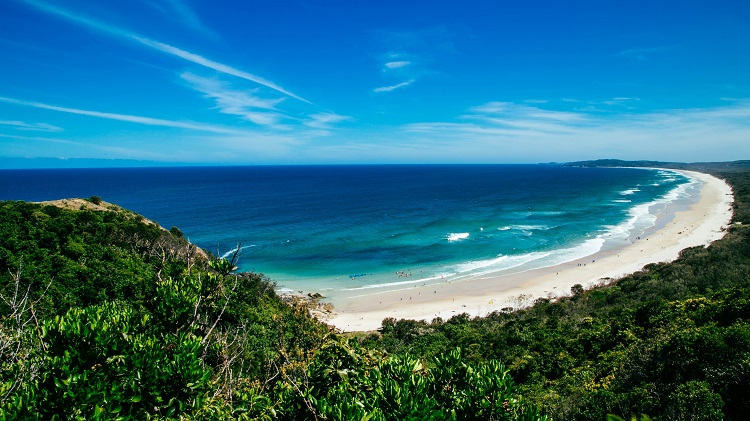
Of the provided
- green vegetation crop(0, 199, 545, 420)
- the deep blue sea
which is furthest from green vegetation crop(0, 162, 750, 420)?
the deep blue sea

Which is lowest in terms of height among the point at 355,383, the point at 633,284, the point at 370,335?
the point at 370,335

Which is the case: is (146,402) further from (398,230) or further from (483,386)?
(398,230)

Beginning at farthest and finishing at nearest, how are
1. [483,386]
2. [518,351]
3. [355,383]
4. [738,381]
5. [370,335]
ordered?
[370,335], [518,351], [738,381], [355,383], [483,386]

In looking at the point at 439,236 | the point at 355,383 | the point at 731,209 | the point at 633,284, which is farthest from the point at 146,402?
the point at 731,209

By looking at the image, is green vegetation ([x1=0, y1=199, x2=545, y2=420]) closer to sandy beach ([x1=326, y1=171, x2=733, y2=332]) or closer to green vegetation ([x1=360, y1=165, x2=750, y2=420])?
green vegetation ([x1=360, y1=165, x2=750, y2=420])

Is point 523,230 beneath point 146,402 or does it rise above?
beneath

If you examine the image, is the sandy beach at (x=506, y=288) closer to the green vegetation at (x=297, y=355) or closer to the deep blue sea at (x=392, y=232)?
the deep blue sea at (x=392, y=232)
